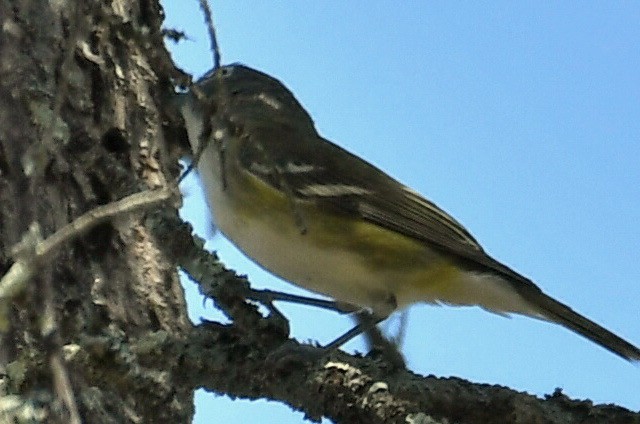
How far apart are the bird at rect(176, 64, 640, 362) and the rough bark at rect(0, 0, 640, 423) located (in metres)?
0.17

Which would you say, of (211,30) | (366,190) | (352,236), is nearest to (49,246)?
(211,30)

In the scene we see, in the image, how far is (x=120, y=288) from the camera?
91.0 inches

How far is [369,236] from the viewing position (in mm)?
2619

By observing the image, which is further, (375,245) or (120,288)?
(375,245)

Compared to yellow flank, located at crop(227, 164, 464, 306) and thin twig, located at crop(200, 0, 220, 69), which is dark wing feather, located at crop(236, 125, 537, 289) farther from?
thin twig, located at crop(200, 0, 220, 69)

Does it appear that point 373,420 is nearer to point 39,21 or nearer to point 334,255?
point 334,255

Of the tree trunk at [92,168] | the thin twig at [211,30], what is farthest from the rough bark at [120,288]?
the thin twig at [211,30]

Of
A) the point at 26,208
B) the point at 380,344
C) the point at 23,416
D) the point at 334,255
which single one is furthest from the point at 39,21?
the point at 23,416

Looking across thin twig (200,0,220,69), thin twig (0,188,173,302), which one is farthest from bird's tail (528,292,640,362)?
thin twig (0,188,173,302)

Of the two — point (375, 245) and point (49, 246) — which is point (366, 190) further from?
point (49, 246)

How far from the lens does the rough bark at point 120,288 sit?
1.61 m

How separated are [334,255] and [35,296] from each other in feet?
2.80

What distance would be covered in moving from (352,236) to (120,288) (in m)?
0.55

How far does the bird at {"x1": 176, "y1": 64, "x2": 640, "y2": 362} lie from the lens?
2473mm
